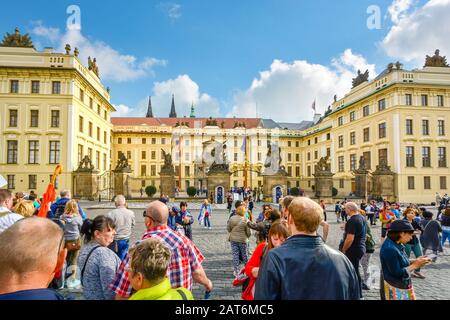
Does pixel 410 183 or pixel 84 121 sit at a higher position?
pixel 84 121

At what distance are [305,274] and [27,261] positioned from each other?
68.8 inches

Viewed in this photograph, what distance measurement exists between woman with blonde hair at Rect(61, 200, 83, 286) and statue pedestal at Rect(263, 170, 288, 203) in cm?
2577

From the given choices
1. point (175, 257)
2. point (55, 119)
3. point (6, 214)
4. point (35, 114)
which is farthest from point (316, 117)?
point (175, 257)

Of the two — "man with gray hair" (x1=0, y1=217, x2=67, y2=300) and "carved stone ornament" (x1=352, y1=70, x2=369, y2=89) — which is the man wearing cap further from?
"carved stone ornament" (x1=352, y1=70, x2=369, y2=89)

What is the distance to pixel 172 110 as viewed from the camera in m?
99.2

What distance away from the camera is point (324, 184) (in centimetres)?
2944

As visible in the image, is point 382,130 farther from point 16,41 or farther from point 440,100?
point 16,41

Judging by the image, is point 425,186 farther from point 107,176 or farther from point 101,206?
point 107,176

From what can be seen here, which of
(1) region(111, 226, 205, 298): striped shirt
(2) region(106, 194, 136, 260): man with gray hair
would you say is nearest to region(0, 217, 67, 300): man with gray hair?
(1) region(111, 226, 205, 298): striped shirt

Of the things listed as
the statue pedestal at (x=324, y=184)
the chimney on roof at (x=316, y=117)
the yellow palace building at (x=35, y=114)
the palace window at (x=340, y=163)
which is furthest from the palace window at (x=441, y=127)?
the yellow palace building at (x=35, y=114)

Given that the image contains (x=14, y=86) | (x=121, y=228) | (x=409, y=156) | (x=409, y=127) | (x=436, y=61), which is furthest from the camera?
(x=436, y=61)
